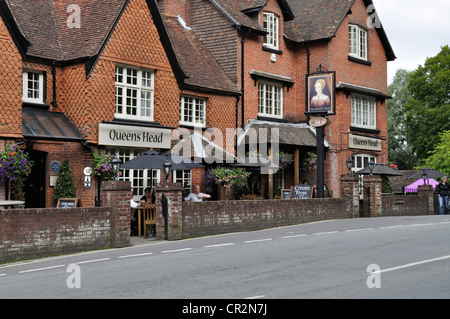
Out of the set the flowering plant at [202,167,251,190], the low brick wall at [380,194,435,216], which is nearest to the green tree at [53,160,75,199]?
the flowering plant at [202,167,251,190]

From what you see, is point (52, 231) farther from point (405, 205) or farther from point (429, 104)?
point (429, 104)

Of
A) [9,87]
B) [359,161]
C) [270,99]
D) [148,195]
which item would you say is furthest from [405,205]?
[9,87]

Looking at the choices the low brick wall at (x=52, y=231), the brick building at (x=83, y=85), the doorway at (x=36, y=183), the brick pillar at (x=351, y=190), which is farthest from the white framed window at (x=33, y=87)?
the brick pillar at (x=351, y=190)

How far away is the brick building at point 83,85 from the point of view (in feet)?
66.5

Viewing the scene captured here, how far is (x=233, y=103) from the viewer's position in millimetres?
28875

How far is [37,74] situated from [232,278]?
14520 mm

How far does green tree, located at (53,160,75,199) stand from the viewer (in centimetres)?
2166

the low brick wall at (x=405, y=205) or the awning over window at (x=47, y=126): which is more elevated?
the awning over window at (x=47, y=126)

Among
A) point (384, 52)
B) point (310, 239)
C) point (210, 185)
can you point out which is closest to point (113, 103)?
point (210, 185)

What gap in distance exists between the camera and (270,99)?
31.4 metres

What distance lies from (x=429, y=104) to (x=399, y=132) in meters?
12.7

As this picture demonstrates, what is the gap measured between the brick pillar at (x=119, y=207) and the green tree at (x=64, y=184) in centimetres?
566

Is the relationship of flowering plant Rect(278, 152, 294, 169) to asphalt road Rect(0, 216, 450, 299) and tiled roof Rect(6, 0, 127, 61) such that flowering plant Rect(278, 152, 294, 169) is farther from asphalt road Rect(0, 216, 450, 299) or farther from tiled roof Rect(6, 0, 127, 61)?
asphalt road Rect(0, 216, 450, 299)

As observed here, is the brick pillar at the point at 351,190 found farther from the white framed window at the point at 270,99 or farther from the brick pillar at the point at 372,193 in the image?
the white framed window at the point at 270,99
